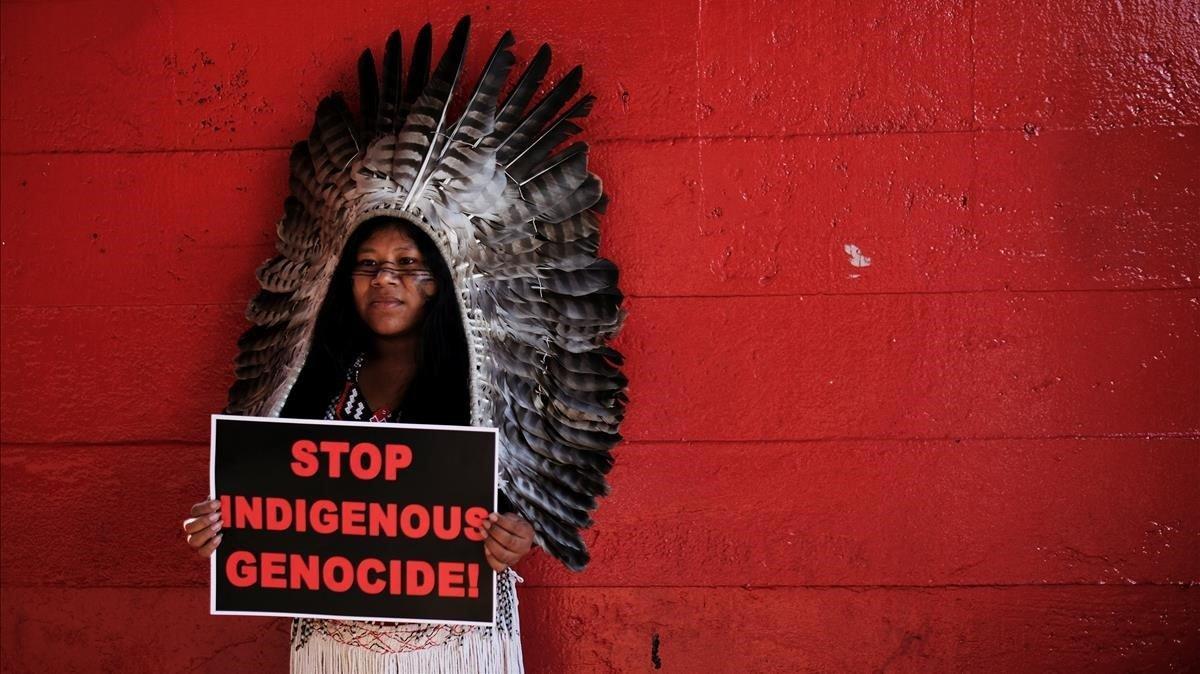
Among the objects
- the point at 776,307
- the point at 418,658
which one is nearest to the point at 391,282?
the point at 418,658

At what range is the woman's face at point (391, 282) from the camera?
6.08ft

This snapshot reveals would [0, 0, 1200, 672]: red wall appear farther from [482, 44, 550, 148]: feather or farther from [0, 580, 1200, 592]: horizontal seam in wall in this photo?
[482, 44, 550, 148]: feather

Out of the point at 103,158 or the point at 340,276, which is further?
the point at 103,158

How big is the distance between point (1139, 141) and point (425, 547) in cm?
178

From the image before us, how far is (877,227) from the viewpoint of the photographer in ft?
7.07

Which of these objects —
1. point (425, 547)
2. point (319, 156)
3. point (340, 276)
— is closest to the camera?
point (425, 547)

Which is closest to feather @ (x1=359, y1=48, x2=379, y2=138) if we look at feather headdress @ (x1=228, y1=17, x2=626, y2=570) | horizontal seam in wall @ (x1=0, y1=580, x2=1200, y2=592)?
feather headdress @ (x1=228, y1=17, x2=626, y2=570)

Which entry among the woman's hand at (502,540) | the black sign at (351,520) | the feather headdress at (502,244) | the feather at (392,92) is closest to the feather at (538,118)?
the feather headdress at (502,244)

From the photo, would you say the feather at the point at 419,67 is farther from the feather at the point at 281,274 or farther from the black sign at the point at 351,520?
the black sign at the point at 351,520

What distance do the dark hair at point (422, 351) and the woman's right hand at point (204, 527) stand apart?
23 centimetres

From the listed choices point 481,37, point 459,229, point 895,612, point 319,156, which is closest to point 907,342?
point 895,612

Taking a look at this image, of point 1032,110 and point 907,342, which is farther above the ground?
point 1032,110

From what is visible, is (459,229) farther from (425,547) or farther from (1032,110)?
(1032,110)

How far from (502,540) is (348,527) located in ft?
0.98
